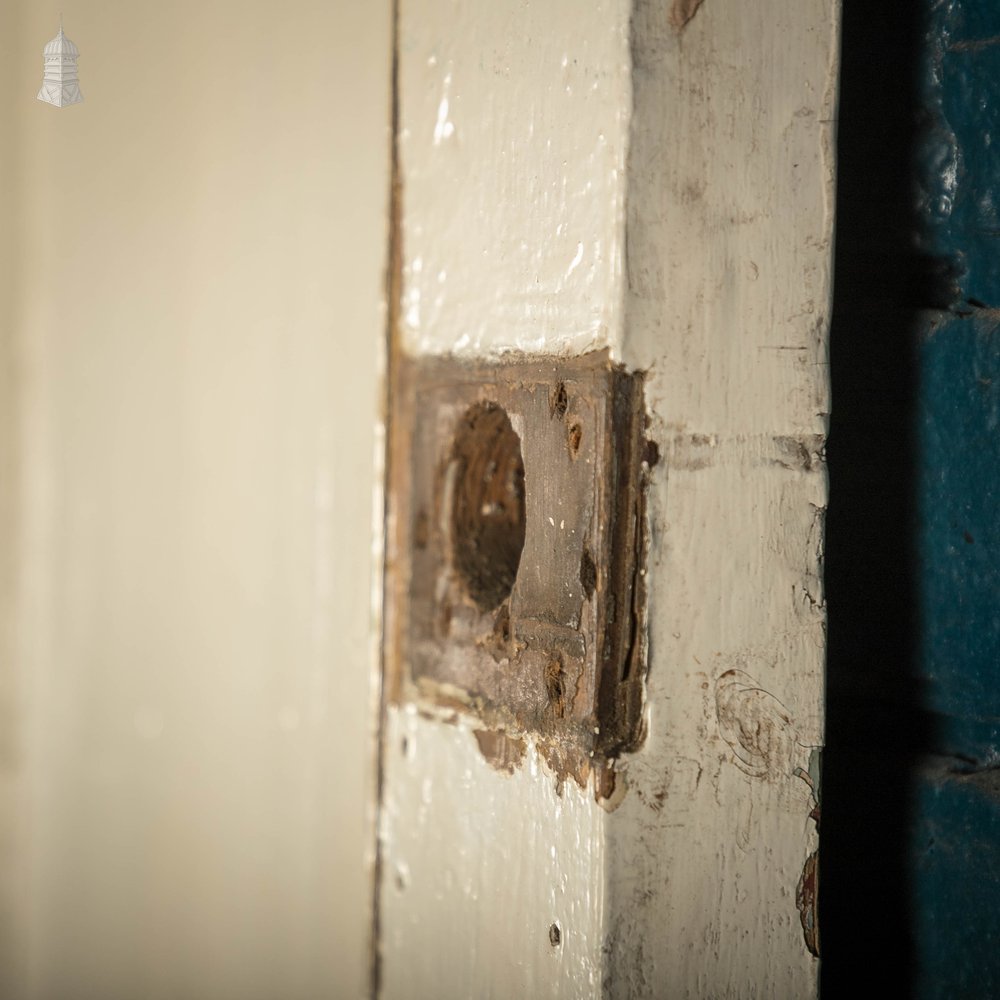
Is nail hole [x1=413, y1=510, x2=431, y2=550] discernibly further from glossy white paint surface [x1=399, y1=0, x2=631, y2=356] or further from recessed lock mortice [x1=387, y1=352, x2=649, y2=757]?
glossy white paint surface [x1=399, y1=0, x2=631, y2=356]

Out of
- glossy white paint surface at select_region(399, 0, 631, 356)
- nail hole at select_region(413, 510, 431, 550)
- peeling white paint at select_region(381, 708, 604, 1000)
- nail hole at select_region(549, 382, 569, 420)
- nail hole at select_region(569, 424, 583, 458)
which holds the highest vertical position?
glossy white paint surface at select_region(399, 0, 631, 356)

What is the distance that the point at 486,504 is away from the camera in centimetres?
54

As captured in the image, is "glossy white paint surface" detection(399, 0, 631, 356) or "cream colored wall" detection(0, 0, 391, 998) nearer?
"glossy white paint surface" detection(399, 0, 631, 356)

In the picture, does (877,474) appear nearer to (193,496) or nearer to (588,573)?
(588,573)

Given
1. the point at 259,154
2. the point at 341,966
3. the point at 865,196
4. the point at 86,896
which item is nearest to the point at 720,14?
the point at 865,196

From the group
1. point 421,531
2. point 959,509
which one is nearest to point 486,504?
point 421,531

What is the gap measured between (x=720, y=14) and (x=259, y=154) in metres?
0.31

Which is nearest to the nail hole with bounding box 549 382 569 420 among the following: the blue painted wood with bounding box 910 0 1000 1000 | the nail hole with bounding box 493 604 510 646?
the nail hole with bounding box 493 604 510 646

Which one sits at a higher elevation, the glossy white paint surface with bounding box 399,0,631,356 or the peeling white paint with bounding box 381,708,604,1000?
the glossy white paint surface with bounding box 399,0,631,356

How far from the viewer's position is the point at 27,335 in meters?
0.65

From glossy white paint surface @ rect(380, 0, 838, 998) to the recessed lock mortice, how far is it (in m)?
0.02

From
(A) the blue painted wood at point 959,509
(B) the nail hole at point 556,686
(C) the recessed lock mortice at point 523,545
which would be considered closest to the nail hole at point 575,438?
(C) the recessed lock mortice at point 523,545

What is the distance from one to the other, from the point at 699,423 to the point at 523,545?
121 mm

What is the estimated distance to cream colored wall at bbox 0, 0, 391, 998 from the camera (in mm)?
580
